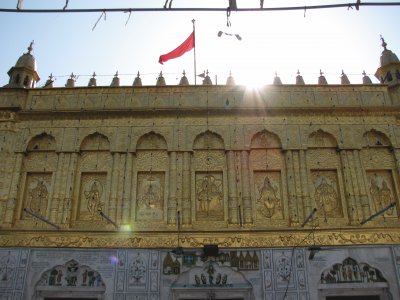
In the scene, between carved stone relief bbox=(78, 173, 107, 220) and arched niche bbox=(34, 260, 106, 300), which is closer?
arched niche bbox=(34, 260, 106, 300)

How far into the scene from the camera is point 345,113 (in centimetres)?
1612

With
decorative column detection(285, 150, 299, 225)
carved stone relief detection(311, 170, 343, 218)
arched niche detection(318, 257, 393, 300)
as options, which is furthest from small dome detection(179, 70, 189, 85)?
arched niche detection(318, 257, 393, 300)

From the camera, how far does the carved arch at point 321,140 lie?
51.3ft

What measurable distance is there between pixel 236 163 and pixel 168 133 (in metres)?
3.11

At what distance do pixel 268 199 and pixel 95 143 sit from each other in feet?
24.6

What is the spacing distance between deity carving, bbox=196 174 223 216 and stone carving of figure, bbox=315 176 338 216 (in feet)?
12.6

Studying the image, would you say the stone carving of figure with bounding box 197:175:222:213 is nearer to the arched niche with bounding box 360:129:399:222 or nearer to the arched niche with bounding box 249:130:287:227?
the arched niche with bounding box 249:130:287:227

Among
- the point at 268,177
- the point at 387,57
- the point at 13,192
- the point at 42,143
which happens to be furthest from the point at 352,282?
the point at 42,143

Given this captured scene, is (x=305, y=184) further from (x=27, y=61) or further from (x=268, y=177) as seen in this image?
(x=27, y=61)

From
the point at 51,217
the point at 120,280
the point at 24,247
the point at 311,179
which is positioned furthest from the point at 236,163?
the point at 24,247

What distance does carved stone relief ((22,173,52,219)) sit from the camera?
1474cm

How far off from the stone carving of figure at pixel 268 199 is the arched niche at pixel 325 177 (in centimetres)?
139

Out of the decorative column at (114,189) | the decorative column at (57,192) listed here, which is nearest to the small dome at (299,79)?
the decorative column at (114,189)

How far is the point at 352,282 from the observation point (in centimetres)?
1332
